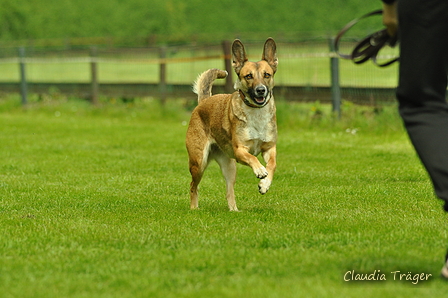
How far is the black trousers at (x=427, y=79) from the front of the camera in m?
3.61

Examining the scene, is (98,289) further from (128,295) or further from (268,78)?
(268,78)

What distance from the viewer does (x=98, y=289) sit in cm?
401

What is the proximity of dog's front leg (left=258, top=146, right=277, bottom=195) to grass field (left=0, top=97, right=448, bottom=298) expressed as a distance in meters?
0.25

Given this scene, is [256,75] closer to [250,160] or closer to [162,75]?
[250,160]

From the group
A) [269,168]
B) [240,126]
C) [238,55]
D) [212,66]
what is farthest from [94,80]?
[269,168]

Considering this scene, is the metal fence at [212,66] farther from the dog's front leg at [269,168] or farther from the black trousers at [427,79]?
the black trousers at [427,79]

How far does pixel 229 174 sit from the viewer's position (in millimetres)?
7277

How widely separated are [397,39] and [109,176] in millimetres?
5882

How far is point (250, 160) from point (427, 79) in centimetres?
309

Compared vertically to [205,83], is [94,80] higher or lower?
lower

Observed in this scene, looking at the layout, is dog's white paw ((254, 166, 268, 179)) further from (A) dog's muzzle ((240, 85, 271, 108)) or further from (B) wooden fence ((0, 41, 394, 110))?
(B) wooden fence ((0, 41, 394, 110))

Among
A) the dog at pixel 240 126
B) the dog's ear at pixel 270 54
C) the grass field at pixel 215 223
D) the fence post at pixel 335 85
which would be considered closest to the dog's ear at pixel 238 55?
the dog at pixel 240 126

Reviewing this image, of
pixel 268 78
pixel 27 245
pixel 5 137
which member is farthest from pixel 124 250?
pixel 5 137

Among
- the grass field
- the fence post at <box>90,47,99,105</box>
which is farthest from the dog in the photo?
the fence post at <box>90,47,99,105</box>
